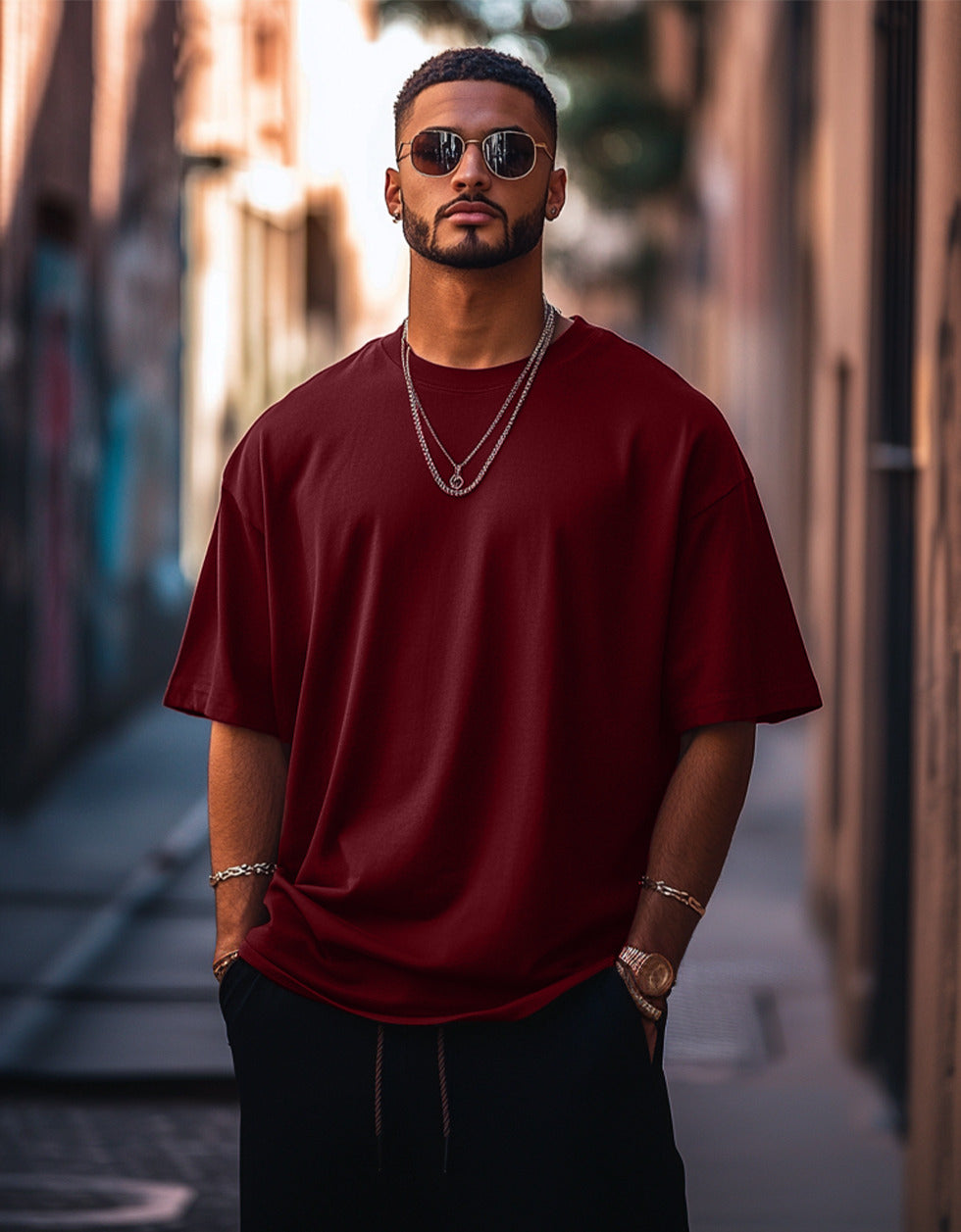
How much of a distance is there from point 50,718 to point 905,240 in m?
6.82

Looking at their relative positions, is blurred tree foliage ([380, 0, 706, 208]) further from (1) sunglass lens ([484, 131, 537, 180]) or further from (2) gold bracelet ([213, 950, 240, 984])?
(2) gold bracelet ([213, 950, 240, 984])

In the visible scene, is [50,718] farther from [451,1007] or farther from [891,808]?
[451,1007]

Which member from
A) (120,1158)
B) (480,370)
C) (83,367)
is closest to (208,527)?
(83,367)

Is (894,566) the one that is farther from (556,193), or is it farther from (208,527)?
(208,527)

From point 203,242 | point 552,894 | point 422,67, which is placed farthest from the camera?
point 203,242

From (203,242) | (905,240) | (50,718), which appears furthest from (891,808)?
(203,242)

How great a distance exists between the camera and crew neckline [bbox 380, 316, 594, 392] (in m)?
2.34

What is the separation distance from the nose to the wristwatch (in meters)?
1.01

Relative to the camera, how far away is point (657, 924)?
227cm

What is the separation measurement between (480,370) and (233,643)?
51 cm

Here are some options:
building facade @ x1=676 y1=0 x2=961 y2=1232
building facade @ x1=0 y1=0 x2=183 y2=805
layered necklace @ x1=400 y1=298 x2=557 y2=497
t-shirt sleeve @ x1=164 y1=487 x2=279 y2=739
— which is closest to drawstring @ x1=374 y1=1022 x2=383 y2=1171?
t-shirt sleeve @ x1=164 y1=487 x2=279 y2=739

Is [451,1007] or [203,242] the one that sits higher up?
[203,242]

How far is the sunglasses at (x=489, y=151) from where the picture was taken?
7.50 feet

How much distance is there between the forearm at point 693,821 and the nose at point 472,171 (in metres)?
0.77
